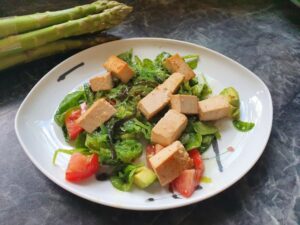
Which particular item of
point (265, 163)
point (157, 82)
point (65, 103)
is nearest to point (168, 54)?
point (157, 82)

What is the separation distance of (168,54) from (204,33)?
321 millimetres

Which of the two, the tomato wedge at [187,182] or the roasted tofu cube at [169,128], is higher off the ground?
the roasted tofu cube at [169,128]

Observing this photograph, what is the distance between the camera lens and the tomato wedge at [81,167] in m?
1.11

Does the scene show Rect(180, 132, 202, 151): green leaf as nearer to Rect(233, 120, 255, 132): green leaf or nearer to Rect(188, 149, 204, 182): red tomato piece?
Rect(188, 149, 204, 182): red tomato piece

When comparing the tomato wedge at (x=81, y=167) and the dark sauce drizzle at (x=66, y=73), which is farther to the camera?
the dark sauce drizzle at (x=66, y=73)

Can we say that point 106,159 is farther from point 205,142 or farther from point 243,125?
point 243,125

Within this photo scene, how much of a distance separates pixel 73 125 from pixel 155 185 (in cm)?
33

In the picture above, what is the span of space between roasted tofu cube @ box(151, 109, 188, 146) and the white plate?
0.42 feet

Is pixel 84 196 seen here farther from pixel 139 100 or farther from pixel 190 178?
pixel 139 100

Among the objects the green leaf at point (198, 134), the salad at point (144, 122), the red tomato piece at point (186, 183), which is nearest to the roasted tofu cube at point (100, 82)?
the salad at point (144, 122)

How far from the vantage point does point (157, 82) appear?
141 cm

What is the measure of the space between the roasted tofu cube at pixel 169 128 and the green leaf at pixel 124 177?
0.11 metres

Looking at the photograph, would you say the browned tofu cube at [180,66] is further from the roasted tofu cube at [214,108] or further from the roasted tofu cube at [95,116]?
the roasted tofu cube at [95,116]

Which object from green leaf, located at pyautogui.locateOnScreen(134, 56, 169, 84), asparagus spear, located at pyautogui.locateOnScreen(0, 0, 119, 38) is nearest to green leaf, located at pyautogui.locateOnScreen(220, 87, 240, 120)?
green leaf, located at pyautogui.locateOnScreen(134, 56, 169, 84)
